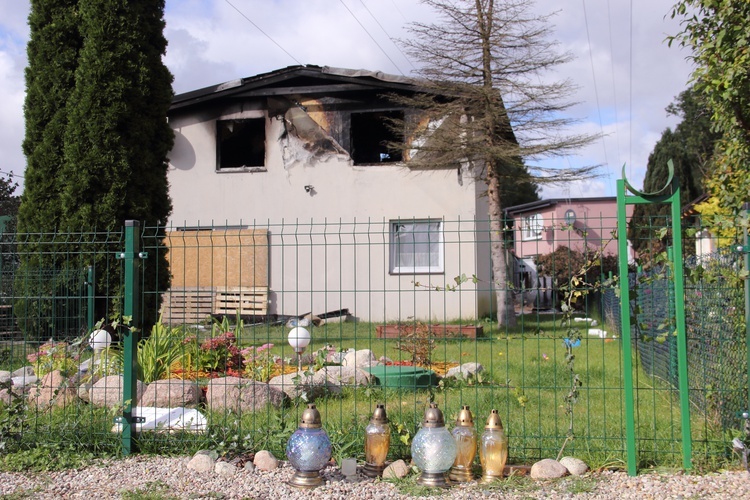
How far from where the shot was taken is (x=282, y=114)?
1748 cm

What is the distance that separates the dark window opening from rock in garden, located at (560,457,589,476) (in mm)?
13047

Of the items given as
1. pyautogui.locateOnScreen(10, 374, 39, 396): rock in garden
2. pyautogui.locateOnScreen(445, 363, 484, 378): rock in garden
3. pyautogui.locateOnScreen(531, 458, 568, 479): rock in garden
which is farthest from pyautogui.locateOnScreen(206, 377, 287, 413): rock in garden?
pyautogui.locateOnScreen(531, 458, 568, 479): rock in garden

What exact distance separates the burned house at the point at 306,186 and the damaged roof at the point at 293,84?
1.1 inches

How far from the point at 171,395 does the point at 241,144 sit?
44.7 ft

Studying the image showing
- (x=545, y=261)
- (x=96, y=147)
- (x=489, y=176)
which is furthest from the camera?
(x=545, y=261)

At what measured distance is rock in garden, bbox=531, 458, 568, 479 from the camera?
176 inches

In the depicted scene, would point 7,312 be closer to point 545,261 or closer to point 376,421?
point 376,421

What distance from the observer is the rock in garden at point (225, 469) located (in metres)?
4.72

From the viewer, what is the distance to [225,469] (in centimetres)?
475

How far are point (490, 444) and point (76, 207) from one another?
304 inches

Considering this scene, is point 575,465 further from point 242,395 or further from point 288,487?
point 242,395

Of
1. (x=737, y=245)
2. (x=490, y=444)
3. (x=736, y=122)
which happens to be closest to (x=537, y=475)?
(x=490, y=444)

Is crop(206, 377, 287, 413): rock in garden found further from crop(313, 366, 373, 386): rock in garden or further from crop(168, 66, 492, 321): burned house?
crop(168, 66, 492, 321): burned house

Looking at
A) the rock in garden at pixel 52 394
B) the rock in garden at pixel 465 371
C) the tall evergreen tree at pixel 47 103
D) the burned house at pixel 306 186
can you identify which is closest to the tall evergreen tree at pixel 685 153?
the burned house at pixel 306 186
